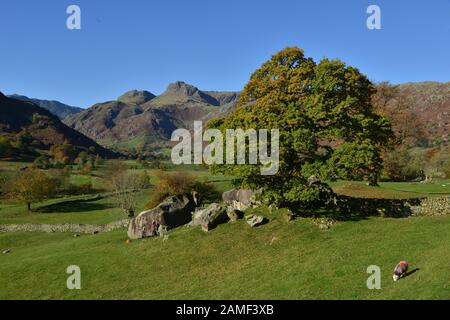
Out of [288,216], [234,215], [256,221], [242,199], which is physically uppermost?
[242,199]

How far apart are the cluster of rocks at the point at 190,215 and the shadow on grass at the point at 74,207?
4590 centimetres

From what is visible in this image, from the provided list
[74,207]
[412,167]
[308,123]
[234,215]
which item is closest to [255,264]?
[234,215]

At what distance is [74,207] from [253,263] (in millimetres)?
68612

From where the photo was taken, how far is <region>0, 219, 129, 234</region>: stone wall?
201 ft

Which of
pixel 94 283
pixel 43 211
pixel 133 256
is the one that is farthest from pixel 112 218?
pixel 94 283

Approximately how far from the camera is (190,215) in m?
47.7

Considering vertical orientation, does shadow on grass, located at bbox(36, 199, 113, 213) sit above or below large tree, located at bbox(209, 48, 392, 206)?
below

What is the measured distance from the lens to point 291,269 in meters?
29.2

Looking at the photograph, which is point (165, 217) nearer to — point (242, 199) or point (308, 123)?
point (242, 199)

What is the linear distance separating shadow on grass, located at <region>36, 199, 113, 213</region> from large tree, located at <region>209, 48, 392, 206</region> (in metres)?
57.7

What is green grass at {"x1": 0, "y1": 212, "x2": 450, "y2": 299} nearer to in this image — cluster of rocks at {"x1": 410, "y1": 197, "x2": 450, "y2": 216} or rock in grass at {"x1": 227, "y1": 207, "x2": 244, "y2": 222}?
rock in grass at {"x1": 227, "y1": 207, "x2": 244, "y2": 222}

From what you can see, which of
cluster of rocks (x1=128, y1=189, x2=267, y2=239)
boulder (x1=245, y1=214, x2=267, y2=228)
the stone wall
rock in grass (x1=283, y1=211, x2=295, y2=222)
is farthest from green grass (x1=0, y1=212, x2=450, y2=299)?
the stone wall
